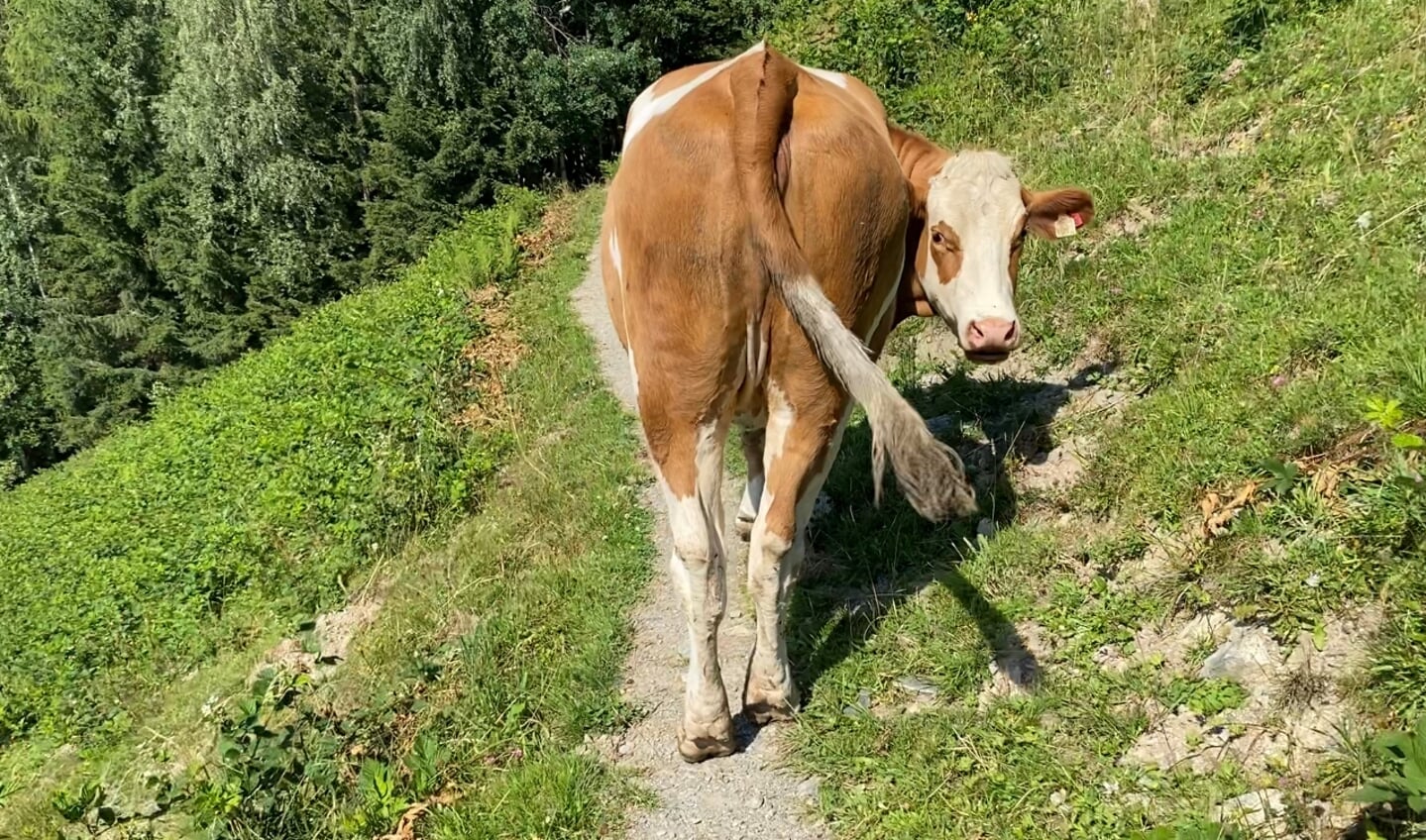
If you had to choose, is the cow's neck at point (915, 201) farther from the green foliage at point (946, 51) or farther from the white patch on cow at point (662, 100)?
the green foliage at point (946, 51)

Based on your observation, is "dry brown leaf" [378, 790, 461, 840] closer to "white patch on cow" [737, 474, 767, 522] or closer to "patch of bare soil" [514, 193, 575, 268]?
"white patch on cow" [737, 474, 767, 522]

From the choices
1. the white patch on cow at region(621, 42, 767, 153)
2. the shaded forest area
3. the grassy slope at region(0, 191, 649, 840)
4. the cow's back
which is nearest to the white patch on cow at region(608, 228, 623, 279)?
the cow's back

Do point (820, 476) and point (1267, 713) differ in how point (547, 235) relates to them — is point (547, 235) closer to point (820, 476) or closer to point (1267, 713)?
point (820, 476)

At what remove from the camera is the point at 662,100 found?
4.14 meters

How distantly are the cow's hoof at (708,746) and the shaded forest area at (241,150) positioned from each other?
23442 mm

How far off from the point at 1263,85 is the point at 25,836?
10.7 metres

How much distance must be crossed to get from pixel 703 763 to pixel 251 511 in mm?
8099

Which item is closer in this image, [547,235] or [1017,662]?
[1017,662]

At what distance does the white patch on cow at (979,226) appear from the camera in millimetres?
4180

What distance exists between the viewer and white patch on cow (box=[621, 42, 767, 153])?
3739 millimetres

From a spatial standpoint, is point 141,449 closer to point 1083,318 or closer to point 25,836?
point 25,836

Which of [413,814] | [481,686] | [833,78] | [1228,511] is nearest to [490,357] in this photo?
[481,686]

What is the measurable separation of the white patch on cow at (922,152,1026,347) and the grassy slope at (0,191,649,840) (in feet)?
9.22

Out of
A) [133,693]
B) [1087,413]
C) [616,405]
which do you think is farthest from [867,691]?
[133,693]
